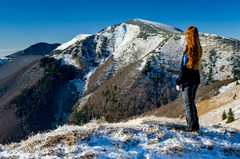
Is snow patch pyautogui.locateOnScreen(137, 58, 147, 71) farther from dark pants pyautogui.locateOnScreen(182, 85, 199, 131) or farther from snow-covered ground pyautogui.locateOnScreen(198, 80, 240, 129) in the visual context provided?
dark pants pyautogui.locateOnScreen(182, 85, 199, 131)

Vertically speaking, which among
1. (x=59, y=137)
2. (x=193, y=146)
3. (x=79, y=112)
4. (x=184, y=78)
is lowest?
(x=79, y=112)

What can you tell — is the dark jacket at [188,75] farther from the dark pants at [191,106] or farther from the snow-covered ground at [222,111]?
the snow-covered ground at [222,111]

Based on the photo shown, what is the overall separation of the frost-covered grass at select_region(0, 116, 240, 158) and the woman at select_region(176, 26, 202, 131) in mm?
897

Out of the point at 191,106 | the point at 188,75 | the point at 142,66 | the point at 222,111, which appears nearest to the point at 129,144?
the point at 191,106

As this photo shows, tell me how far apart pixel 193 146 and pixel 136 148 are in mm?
2129

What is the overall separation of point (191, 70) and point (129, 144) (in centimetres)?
399

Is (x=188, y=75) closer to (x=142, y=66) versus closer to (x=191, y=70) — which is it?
(x=191, y=70)

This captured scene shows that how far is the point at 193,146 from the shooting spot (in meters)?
5.60

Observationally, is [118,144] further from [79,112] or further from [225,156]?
[79,112]

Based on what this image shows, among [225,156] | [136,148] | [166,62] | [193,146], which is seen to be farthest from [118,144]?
[166,62]

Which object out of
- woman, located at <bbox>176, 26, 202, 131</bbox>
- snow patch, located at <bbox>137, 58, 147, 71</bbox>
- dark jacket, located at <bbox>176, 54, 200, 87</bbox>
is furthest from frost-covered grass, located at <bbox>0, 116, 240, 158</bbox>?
snow patch, located at <bbox>137, 58, 147, 71</bbox>

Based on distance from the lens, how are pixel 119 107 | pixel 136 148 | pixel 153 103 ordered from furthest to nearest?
1. pixel 119 107
2. pixel 153 103
3. pixel 136 148

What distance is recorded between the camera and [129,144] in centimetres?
562

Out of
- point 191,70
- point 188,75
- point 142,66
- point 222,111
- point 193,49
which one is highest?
point 142,66
